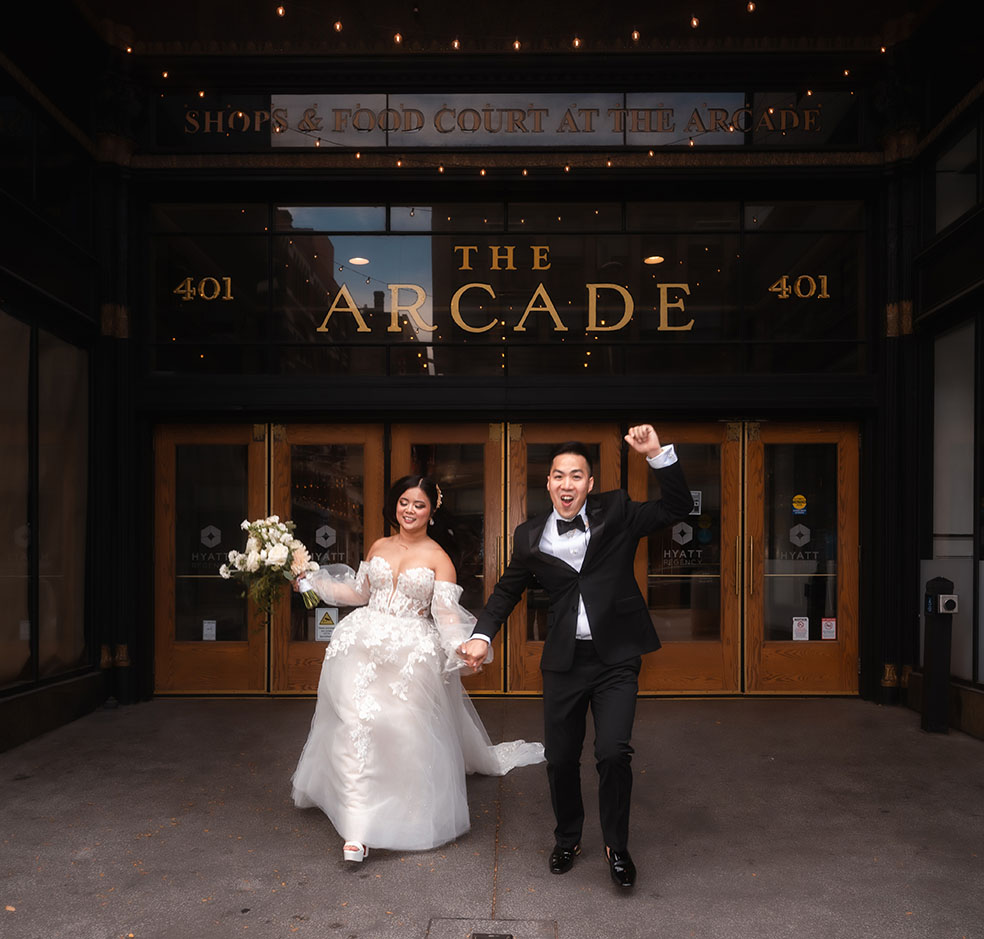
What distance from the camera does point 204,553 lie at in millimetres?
7562

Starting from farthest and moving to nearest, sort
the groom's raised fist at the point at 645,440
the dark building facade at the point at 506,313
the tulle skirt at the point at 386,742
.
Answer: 1. the dark building facade at the point at 506,313
2. the tulle skirt at the point at 386,742
3. the groom's raised fist at the point at 645,440

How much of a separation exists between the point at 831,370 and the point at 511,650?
3.98m

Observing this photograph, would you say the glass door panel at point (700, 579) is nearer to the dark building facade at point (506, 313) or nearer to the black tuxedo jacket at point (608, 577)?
the dark building facade at point (506, 313)

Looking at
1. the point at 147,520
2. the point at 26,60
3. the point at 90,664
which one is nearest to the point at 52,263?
the point at 26,60

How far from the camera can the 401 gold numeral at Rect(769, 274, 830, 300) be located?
7.59m

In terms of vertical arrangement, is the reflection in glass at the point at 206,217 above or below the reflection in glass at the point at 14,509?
above

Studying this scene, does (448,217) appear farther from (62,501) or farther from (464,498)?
(62,501)

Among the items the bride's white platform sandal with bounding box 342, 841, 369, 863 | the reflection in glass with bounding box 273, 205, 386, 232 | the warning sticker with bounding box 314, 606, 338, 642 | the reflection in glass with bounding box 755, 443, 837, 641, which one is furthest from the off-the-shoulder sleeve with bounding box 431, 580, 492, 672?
the reflection in glass with bounding box 273, 205, 386, 232

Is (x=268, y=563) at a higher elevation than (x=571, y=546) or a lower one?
lower

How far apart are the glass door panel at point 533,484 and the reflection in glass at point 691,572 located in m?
0.60

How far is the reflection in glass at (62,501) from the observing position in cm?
659

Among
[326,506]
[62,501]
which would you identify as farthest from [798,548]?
[62,501]

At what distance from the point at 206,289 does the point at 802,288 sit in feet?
18.6

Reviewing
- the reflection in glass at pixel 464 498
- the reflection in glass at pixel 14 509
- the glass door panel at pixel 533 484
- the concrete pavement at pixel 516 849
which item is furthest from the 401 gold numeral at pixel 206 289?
the concrete pavement at pixel 516 849
